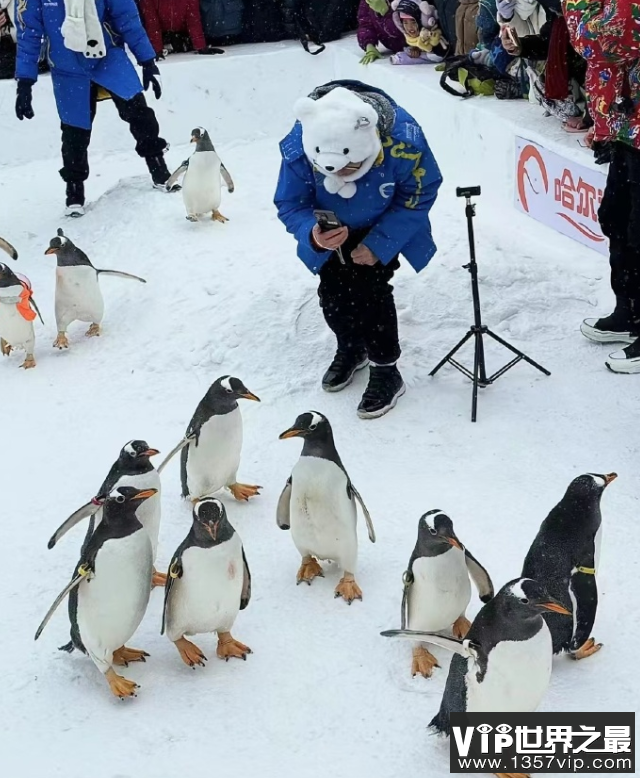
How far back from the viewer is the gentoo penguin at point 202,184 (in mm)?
5410

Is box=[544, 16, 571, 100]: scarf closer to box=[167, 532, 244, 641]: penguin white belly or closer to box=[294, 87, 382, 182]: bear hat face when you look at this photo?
box=[294, 87, 382, 182]: bear hat face

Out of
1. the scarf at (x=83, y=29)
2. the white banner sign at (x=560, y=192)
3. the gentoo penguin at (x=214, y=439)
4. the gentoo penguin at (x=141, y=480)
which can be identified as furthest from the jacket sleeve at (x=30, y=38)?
the gentoo penguin at (x=141, y=480)

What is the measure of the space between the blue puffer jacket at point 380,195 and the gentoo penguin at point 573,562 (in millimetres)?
1404

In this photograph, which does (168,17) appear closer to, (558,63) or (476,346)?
(558,63)

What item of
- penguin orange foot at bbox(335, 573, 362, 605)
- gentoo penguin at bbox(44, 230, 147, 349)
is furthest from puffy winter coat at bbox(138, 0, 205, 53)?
penguin orange foot at bbox(335, 573, 362, 605)

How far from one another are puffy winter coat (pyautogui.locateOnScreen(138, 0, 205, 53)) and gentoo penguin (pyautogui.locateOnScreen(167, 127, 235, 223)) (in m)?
2.75

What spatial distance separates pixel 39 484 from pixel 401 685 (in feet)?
5.46

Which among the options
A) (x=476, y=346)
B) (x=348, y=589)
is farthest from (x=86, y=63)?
(x=348, y=589)

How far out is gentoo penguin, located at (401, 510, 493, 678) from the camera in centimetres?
246

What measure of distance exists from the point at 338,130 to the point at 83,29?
2.89 meters

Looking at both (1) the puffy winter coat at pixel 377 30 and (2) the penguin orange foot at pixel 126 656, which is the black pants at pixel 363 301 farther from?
(1) the puffy winter coat at pixel 377 30

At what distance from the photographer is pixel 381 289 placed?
3785 mm

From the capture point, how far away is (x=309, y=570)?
293cm

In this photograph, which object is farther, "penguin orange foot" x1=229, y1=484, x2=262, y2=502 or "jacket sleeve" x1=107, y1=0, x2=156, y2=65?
"jacket sleeve" x1=107, y1=0, x2=156, y2=65
